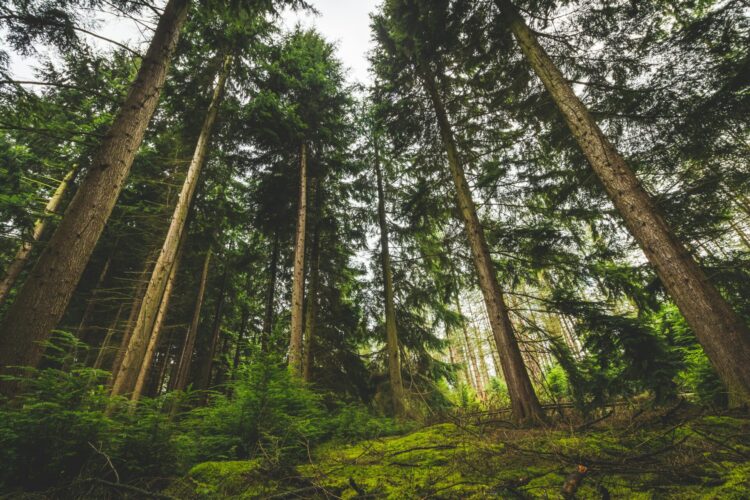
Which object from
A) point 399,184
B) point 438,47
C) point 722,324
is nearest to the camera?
point 722,324

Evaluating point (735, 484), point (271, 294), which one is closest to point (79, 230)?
point (735, 484)

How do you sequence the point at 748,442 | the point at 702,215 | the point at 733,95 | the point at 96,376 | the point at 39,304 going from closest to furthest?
the point at 748,442
the point at 96,376
the point at 39,304
the point at 733,95
the point at 702,215

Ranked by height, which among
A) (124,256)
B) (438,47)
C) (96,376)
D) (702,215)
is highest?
(438,47)

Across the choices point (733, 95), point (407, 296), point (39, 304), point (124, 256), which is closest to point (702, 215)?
point (733, 95)

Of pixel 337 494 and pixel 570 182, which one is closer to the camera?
pixel 337 494

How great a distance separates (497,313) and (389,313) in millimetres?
4769

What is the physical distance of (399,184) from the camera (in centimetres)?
1268

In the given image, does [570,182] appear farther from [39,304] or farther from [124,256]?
[124,256]

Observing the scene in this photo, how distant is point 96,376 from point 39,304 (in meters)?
1.21

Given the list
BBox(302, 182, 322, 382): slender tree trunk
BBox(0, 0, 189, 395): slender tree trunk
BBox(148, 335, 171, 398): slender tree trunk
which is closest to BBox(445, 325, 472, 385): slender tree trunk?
BBox(302, 182, 322, 382): slender tree trunk

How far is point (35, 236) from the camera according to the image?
10.6 m

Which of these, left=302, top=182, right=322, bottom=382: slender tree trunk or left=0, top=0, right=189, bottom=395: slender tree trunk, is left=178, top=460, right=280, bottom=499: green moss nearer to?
left=0, top=0, right=189, bottom=395: slender tree trunk

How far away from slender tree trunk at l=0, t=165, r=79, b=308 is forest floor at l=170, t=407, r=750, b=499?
11.9 meters

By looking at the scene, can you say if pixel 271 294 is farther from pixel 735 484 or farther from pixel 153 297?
pixel 735 484
